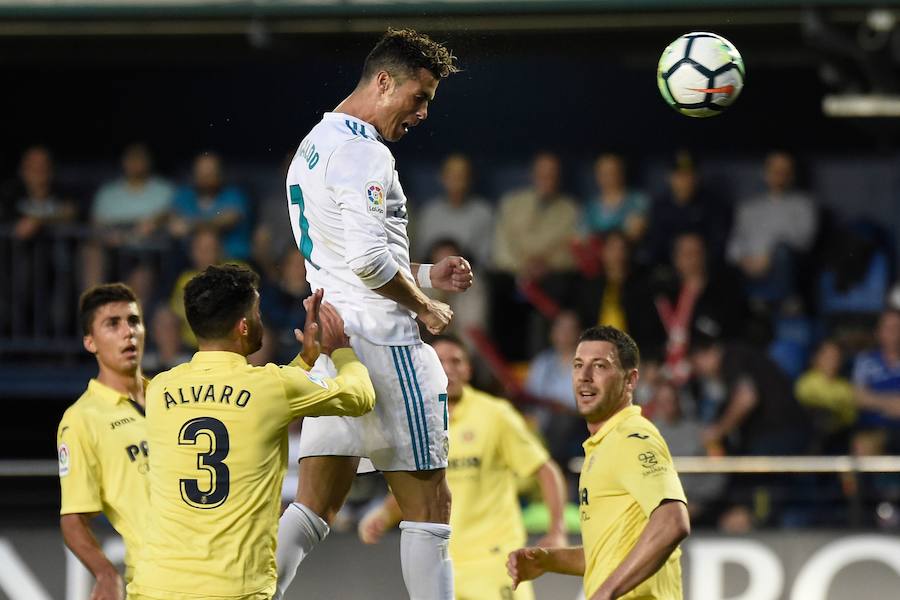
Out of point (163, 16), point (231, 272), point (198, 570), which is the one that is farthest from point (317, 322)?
point (163, 16)

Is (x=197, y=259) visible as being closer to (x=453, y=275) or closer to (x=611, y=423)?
(x=453, y=275)

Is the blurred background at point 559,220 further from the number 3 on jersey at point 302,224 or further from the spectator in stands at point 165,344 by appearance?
the number 3 on jersey at point 302,224

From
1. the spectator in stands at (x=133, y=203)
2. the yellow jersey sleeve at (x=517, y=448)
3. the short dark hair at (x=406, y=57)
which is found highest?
the spectator in stands at (x=133, y=203)

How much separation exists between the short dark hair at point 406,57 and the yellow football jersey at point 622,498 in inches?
58.2

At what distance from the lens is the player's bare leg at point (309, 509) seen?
5.61m

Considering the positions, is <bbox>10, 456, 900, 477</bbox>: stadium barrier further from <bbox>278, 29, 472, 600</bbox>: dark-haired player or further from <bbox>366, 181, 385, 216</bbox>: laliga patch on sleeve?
<bbox>366, 181, 385, 216</bbox>: laliga patch on sleeve

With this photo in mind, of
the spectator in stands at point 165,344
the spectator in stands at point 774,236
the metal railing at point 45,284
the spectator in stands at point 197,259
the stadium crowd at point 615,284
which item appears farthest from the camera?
the metal railing at point 45,284

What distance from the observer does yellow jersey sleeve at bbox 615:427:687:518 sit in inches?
215

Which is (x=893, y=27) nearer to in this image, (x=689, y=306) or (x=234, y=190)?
(x=689, y=306)

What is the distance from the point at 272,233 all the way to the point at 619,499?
699 centimetres

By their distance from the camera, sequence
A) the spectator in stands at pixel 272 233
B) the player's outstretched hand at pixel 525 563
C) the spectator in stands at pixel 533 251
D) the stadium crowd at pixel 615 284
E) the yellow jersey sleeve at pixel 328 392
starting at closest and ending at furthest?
1. the yellow jersey sleeve at pixel 328 392
2. the player's outstretched hand at pixel 525 563
3. the stadium crowd at pixel 615 284
4. the spectator in stands at pixel 272 233
5. the spectator in stands at pixel 533 251

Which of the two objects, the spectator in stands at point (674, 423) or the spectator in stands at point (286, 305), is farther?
the spectator in stands at point (286, 305)

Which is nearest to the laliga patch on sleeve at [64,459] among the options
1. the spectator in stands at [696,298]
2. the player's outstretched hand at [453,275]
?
the player's outstretched hand at [453,275]

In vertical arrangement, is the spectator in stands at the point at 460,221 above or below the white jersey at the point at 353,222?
above
